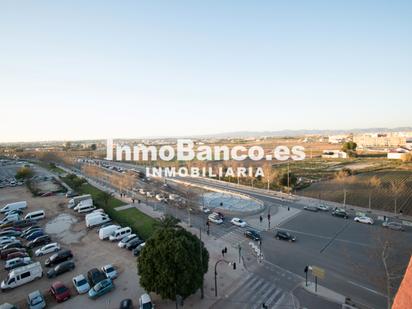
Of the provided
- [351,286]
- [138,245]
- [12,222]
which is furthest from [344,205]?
[12,222]

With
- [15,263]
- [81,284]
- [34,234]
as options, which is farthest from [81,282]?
[34,234]

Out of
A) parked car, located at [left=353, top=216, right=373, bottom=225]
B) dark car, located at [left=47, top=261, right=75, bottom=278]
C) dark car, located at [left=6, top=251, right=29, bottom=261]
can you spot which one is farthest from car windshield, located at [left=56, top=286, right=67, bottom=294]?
parked car, located at [left=353, top=216, right=373, bottom=225]

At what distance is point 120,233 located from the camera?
953 inches

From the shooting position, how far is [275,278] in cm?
1709

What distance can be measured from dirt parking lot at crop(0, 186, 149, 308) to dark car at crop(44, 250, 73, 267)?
0.46 m

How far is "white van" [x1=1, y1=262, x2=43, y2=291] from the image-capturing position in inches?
679

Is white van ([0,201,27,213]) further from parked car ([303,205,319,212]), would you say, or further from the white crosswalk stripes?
parked car ([303,205,319,212])

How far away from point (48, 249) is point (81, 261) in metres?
4.48

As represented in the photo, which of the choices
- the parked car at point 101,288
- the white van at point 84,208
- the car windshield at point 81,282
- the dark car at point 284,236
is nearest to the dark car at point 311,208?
the dark car at point 284,236

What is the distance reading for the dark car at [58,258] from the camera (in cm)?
1989

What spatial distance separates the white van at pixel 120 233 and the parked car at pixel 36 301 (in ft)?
28.3

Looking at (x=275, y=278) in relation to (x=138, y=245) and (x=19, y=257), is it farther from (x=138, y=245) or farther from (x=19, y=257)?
(x=19, y=257)

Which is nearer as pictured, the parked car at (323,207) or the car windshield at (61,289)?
the car windshield at (61,289)

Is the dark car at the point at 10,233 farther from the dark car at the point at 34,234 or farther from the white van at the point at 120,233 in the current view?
the white van at the point at 120,233
